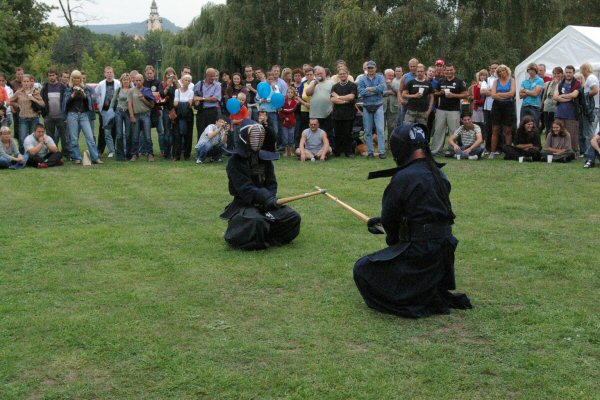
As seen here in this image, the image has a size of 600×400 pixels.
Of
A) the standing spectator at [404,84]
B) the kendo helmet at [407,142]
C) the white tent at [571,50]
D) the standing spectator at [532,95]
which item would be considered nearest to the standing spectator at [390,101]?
the standing spectator at [404,84]

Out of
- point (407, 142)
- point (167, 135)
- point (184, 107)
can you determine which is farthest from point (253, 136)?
point (167, 135)

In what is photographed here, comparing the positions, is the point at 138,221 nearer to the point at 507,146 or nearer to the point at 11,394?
the point at 11,394

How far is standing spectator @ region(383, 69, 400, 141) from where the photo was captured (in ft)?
53.0

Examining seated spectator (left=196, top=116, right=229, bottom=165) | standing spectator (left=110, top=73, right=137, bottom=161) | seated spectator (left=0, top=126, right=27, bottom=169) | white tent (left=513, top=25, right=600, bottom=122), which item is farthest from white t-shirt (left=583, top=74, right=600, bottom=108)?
seated spectator (left=0, top=126, right=27, bottom=169)

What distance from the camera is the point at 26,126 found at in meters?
15.1

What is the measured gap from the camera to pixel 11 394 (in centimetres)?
437

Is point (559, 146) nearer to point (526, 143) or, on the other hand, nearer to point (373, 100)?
point (526, 143)

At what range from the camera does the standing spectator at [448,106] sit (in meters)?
15.1

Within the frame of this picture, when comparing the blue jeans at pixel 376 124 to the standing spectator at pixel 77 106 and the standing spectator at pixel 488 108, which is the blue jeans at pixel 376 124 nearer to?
the standing spectator at pixel 488 108

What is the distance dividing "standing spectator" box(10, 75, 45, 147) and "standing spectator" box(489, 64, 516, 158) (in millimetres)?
9343

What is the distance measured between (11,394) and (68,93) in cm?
1164

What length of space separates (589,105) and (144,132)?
30.6ft

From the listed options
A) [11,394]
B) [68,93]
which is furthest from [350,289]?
[68,93]

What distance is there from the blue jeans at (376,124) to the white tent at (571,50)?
5.42 metres
